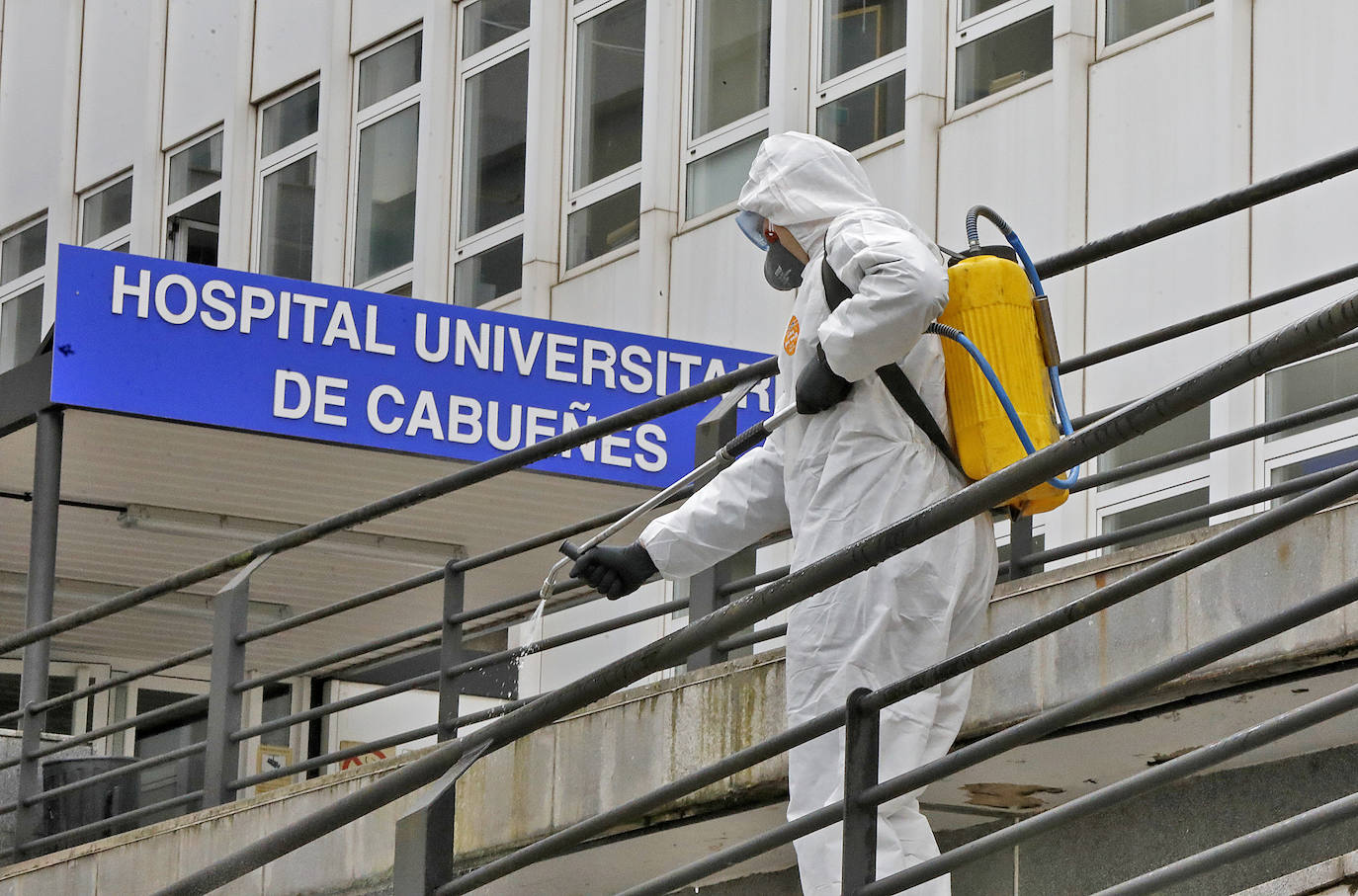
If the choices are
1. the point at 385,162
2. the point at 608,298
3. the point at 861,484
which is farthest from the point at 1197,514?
the point at 385,162

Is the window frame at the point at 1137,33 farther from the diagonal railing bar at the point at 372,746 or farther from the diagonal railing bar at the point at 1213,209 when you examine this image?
the diagonal railing bar at the point at 1213,209

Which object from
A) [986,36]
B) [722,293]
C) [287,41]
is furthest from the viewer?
[287,41]

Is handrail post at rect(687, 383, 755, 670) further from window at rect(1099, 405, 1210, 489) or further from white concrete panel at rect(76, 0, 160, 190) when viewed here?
white concrete panel at rect(76, 0, 160, 190)

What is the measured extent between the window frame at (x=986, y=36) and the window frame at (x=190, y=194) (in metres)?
10.2

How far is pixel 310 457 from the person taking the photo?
14.2 m

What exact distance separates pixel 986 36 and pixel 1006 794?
32.6 ft

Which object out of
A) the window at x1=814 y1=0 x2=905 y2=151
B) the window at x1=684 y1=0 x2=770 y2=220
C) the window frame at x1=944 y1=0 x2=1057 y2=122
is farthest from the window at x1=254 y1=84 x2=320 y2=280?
the window frame at x1=944 y1=0 x2=1057 y2=122

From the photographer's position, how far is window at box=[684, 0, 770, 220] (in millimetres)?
Answer: 18688

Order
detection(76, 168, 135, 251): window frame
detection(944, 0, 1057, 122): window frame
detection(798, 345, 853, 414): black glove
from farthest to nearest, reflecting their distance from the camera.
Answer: detection(76, 168, 135, 251): window frame < detection(944, 0, 1057, 122): window frame < detection(798, 345, 853, 414): black glove

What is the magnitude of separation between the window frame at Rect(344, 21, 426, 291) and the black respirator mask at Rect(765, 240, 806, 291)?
629 inches

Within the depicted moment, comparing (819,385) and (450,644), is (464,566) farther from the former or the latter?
(819,385)

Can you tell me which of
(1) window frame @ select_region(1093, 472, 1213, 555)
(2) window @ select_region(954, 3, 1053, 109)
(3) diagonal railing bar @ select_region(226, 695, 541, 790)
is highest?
(2) window @ select_region(954, 3, 1053, 109)

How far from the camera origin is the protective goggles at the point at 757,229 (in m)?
6.05

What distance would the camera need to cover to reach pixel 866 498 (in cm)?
557
